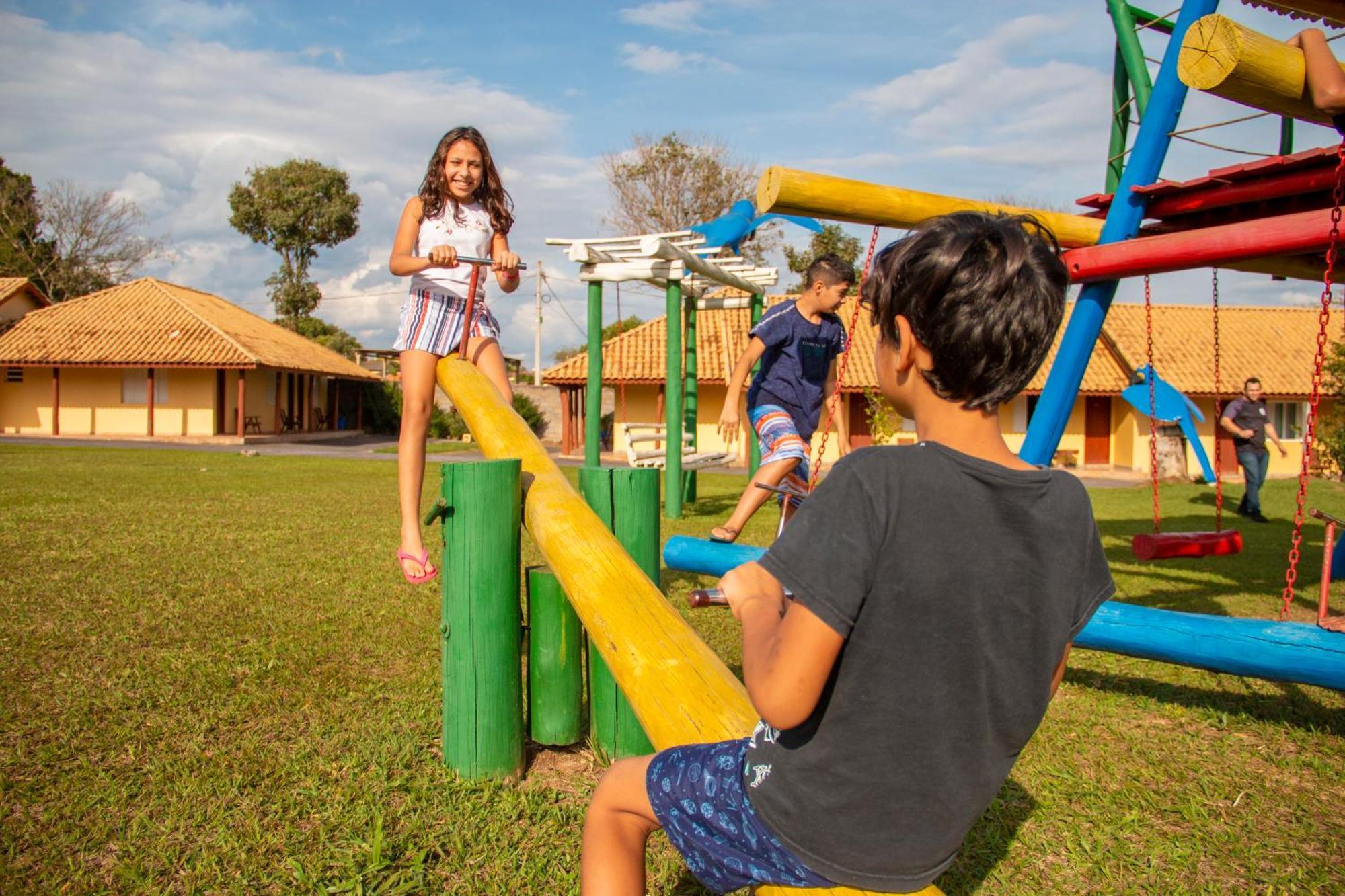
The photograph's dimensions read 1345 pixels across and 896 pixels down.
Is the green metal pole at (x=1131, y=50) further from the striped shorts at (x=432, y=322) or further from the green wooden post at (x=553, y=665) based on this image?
the green wooden post at (x=553, y=665)

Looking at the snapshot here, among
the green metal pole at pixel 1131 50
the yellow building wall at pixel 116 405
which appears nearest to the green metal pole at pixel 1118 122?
the green metal pole at pixel 1131 50

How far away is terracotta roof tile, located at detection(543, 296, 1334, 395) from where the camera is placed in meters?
27.4

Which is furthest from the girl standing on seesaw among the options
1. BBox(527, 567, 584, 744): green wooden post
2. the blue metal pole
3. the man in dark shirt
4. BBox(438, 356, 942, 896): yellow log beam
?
the man in dark shirt

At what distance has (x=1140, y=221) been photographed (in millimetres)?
4438

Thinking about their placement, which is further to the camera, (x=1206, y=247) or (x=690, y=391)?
(x=690, y=391)

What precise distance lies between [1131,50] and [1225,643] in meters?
3.34

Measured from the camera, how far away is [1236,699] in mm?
4191

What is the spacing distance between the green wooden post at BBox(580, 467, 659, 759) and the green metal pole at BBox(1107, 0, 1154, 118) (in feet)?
11.4

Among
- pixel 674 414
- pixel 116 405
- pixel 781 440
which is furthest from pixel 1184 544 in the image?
pixel 116 405

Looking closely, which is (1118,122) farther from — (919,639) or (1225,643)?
(919,639)

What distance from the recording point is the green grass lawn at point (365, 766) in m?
2.45

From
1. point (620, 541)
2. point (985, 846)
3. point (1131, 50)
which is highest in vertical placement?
point (1131, 50)

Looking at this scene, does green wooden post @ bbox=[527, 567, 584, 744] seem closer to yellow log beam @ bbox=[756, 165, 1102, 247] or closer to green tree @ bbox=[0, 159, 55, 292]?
yellow log beam @ bbox=[756, 165, 1102, 247]

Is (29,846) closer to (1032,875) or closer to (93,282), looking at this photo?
(1032,875)
